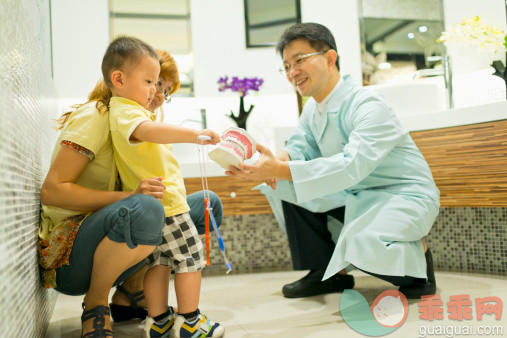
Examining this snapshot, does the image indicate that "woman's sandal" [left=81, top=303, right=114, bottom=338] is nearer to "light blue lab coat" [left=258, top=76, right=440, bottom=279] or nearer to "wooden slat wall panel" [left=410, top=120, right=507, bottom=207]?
"light blue lab coat" [left=258, top=76, right=440, bottom=279]

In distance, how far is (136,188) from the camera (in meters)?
1.26

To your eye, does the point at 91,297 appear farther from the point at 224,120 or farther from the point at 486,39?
the point at 486,39

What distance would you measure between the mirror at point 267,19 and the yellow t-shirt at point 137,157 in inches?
72.9

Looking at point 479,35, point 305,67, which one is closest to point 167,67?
point 305,67

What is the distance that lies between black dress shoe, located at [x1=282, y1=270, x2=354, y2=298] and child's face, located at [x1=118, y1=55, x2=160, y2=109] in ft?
3.07

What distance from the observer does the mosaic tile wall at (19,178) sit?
77cm

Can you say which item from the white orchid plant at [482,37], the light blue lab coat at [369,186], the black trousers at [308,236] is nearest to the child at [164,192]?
the light blue lab coat at [369,186]

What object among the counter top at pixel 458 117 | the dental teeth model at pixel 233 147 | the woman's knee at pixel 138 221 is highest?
the counter top at pixel 458 117

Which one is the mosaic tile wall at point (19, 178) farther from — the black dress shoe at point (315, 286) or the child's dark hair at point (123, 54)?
the black dress shoe at point (315, 286)

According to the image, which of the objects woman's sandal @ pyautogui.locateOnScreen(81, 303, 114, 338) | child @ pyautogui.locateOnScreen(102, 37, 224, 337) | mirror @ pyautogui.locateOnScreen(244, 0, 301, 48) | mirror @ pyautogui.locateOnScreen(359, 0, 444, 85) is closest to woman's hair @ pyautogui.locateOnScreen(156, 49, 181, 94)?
child @ pyautogui.locateOnScreen(102, 37, 224, 337)

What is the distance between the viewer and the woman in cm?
114

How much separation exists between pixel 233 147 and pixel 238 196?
1171 millimetres

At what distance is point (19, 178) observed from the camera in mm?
918

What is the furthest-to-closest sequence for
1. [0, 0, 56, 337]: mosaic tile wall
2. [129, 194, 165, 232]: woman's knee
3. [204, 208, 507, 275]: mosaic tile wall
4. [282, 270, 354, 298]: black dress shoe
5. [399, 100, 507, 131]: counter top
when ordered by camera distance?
[204, 208, 507, 275]: mosaic tile wall, [399, 100, 507, 131]: counter top, [282, 270, 354, 298]: black dress shoe, [129, 194, 165, 232]: woman's knee, [0, 0, 56, 337]: mosaic tile wall
